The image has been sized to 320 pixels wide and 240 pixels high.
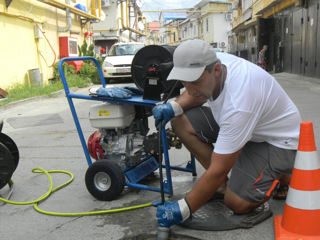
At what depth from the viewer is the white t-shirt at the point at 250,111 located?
2234 mm

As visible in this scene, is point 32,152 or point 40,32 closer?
point 32,152

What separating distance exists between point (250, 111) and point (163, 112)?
2.24 ft

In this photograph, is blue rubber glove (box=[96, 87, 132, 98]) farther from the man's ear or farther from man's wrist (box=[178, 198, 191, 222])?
man's wrist (box=[178, 198, 191, 222])

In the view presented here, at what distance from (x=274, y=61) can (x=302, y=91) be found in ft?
35.6

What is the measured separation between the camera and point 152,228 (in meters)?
2.63

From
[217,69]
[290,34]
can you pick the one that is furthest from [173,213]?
[290,34]

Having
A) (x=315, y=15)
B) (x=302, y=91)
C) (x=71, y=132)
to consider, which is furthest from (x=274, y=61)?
(x=71, y=132)

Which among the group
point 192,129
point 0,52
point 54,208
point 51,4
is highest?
point 51,4

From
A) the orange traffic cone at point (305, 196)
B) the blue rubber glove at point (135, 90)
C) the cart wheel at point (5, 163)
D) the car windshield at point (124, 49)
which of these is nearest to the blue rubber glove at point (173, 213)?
the orange traffic cone at point (305, 196)

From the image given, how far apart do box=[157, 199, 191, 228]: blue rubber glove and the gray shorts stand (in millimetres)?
421

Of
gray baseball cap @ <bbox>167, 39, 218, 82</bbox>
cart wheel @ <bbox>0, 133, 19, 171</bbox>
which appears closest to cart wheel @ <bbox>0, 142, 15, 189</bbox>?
cart wheel @ <bbox>0, 133, 19, 171</bbox>

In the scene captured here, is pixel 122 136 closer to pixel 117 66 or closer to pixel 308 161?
pixel 308 161

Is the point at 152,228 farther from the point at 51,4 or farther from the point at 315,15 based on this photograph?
the point at 51,4

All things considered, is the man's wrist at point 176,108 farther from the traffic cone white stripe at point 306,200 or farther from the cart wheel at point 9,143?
the cart wheel at point 9,143
